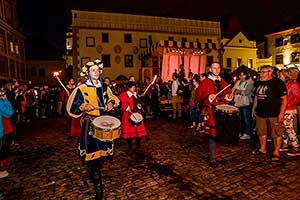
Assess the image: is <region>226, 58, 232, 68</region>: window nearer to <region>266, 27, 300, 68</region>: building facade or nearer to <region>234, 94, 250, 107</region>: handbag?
<region>266, 27, 300, 68</region>: building facade

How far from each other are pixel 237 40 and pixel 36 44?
3722 cm

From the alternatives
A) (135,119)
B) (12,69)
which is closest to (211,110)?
(135,119)

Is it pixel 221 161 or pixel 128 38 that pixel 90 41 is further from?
pixel 221 161

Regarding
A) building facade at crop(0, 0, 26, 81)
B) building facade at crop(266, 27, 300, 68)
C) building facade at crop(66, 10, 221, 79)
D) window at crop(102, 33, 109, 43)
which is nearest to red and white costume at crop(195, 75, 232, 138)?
building facade at crop(66, 10, 221, 79)

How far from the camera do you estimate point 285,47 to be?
124 feet

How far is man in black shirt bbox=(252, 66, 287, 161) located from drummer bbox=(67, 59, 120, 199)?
3.50 meters

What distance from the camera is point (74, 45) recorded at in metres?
28.8

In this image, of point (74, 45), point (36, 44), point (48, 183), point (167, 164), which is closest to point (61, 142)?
point (48, 183)

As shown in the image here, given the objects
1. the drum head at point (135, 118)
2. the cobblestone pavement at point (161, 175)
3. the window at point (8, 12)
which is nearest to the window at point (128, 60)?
the window at point (8, 12)

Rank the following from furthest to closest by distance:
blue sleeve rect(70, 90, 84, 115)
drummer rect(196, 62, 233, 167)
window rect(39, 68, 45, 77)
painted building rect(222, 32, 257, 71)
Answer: window rect(39, 68, 45, 77) < painted building rect(222, 32, 257, 71) < drummer rect(196, 62, 233, 167) < blue sleeve rect(70, 90, 84, 115)

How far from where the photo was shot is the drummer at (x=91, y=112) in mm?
3982

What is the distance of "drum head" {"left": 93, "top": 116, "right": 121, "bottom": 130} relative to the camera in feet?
12.7

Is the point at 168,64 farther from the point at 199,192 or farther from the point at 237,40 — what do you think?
the point at 237,40

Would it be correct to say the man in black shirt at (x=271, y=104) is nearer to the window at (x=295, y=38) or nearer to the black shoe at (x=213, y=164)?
the black shoe at (x=213, y=164)
